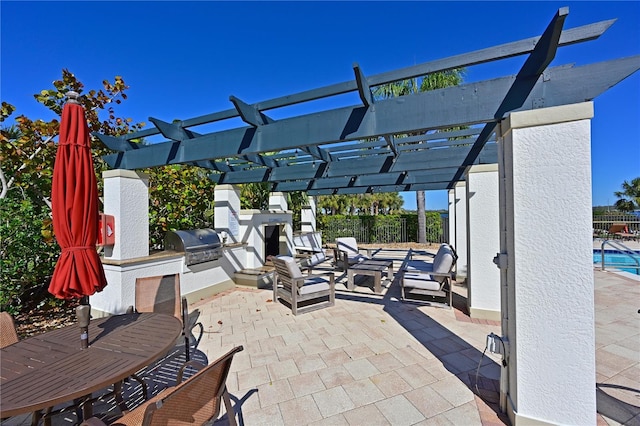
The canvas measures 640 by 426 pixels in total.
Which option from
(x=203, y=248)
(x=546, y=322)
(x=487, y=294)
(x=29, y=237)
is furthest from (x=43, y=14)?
(x=487, y=294)

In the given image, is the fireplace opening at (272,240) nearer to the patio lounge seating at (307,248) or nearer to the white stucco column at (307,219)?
the patio lounge seating at (307,248)

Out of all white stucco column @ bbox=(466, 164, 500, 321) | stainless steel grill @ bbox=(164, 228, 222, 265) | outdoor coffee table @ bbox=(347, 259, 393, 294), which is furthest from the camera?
outdoor coffee table @ bbox=(347, 259, 393, 294)

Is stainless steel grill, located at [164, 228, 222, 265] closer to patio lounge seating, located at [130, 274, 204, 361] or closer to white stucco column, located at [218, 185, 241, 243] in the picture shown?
white stucco column, located at [218, 185, 241, 243]

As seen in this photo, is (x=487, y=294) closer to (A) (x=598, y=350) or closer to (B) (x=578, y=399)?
(A) (x=598, y=350)

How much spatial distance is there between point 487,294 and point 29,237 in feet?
25.7

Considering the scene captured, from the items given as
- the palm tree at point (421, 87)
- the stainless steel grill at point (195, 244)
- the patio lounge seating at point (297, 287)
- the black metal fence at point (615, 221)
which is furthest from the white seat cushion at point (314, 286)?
the black metal fence at point (615, 221)

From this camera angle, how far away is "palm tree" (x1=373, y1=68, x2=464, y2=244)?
12.2 meters

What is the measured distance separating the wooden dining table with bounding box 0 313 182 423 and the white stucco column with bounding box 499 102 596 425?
9.59 feet

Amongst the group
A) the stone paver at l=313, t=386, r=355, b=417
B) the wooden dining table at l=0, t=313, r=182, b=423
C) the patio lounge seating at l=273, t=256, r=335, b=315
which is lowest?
the stone paver at l=313, t=386, r=355, b=417

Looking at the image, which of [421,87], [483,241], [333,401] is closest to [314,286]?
[333,401]

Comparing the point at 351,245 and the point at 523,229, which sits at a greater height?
the point at 523,229

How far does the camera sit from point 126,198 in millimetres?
4844

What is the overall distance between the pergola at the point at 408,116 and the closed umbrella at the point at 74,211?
1474mm

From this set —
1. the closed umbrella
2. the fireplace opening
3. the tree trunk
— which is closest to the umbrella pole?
the closed umbrella
